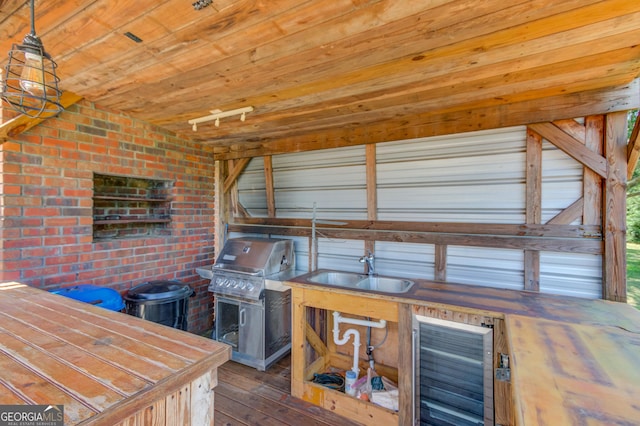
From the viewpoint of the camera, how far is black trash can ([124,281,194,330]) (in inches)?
98.2

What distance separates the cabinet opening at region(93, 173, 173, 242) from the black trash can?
70cm

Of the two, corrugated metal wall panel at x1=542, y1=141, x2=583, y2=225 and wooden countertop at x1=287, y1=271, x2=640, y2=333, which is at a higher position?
corrugated metal wall panel at x1=542, y1=141, x2=583, y2=225

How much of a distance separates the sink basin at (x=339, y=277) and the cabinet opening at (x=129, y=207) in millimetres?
1787

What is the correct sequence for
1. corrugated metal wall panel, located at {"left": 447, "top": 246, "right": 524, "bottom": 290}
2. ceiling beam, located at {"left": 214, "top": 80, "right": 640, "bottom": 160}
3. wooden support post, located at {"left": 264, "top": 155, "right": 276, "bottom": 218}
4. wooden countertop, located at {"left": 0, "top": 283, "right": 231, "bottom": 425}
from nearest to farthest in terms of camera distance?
wooden countertop, located at {"left": 0, "top": 283, "right": 231, "bottom": 425}, ceiling beam, located at {"left": 214, "top": 80, "right": 640, "bottom": 160}, corrugated metal wall panel, located at {"left": 447, "top": 246, "right": 524, "bottom": 290}, wooden support post, located at {"left": 264, "top": 155, "right": 276, "bottom": 218}

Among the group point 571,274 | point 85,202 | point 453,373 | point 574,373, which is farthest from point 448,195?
point 85,202

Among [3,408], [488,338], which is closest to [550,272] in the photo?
[488,338]

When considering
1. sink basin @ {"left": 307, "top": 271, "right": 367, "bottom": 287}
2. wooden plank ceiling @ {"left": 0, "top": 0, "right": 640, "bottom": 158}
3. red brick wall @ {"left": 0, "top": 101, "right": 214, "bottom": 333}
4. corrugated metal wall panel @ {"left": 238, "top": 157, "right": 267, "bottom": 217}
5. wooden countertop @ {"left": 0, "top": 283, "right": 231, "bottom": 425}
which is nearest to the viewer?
wooden countertop @ {"left": 0, "top": 283, "right": 231, "bottom": 425}

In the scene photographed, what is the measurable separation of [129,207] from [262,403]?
236 cm

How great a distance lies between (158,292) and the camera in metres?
2.55

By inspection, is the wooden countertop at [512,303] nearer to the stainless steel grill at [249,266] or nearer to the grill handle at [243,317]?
the stainless steel grill at [249,266]

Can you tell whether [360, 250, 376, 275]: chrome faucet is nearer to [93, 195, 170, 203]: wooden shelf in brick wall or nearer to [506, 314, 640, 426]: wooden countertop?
[506, 314, 640, 426]: wooden countertop

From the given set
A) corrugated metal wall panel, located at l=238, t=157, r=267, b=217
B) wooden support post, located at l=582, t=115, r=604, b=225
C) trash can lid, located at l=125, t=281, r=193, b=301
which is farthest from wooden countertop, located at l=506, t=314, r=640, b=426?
corrugated metal wall panel, located at l=238, t=157, r=267, b=217

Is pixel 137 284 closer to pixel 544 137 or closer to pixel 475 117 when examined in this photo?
pixel 475 117

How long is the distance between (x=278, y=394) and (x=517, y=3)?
2.92 m
